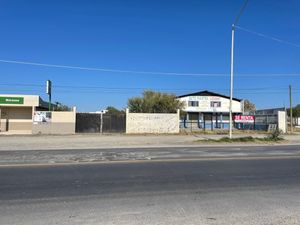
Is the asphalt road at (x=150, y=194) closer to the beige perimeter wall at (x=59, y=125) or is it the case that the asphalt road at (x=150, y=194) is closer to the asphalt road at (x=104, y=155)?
the asphalt road at (x=104, y=155)

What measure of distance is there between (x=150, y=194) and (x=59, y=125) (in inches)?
1144

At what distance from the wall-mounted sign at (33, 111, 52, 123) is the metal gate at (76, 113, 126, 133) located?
2.85 meters

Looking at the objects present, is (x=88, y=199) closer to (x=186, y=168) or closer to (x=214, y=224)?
(x=214, y=224)

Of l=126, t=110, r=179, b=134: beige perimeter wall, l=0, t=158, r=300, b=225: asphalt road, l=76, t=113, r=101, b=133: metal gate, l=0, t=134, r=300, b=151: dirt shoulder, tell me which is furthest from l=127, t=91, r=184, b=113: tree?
l=0, t=158, r=300, b=225: asphalt road

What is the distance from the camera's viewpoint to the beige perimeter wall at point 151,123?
119 feet

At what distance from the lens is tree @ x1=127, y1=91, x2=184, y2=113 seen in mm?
53719

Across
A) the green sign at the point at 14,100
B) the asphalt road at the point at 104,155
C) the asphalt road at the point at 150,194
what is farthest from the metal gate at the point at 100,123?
the asphalt road at the point at 150,194

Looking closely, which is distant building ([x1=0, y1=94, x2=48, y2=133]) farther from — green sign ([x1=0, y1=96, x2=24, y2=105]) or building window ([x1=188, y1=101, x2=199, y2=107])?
building window ([x1=188, y1=101, x2=199, y2=107])

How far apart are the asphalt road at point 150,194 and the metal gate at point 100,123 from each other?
81.1 ft

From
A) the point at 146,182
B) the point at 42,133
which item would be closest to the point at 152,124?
the point at 42,133

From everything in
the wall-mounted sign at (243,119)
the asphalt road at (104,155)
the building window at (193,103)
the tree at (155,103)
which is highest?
the building window at (193,103)

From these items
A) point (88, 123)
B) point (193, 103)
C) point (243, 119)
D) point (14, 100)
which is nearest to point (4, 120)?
point (14, 100)

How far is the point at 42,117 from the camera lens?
34.5 meters

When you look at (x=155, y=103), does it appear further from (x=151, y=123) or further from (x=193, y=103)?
(x=193, y=103)
